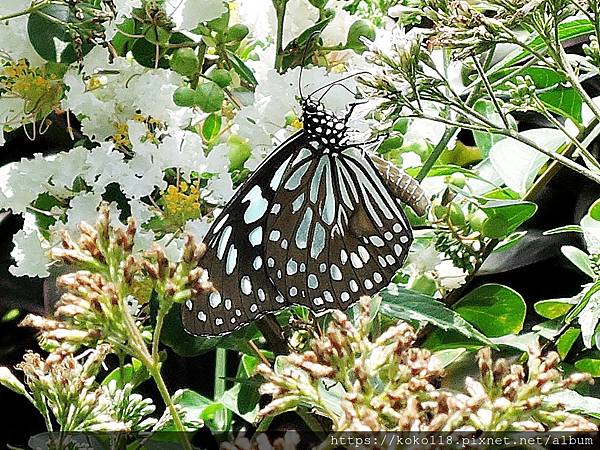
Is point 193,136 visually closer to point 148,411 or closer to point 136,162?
point 136,162

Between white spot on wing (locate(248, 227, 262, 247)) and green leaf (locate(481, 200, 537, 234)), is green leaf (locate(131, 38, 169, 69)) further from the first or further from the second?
green leaf (locate(481, 200, 537, 234))

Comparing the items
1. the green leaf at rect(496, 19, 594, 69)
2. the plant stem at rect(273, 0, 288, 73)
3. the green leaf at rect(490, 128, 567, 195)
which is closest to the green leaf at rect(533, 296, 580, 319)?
the green leaf at rect(490, 128, 567, 195)

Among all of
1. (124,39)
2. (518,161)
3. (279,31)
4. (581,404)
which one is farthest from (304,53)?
(581,404)

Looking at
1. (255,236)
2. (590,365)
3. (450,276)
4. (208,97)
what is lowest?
(590,365)

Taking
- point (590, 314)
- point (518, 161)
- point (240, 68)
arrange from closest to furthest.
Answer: point (590, 314) < point (240, 68) < point (518, 161)

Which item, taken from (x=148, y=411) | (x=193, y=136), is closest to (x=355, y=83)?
Answer: (x=193, y=136)

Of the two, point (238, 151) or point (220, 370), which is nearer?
point (238, 151)

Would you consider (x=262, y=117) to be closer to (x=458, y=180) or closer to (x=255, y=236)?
(x=255, y=236)
